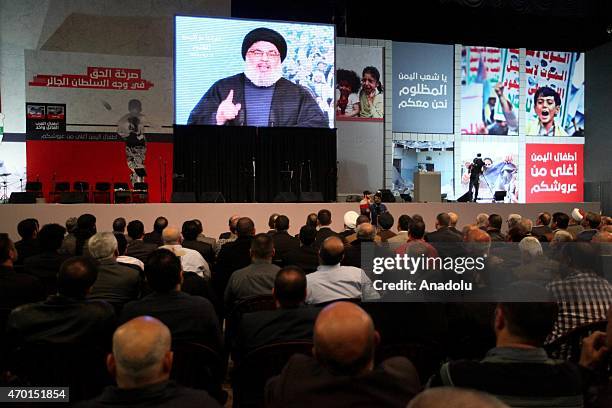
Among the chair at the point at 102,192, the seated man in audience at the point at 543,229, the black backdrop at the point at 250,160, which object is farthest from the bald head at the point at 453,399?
the chair at the point at 102,192

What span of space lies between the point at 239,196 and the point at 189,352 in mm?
9339

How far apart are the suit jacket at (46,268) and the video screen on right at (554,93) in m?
14.4

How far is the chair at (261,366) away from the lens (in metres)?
1.93

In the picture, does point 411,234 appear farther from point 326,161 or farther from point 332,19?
point 332,19

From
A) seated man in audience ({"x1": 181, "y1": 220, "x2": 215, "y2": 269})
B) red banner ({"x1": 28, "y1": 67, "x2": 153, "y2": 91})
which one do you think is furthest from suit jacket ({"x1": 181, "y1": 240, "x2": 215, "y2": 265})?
red banner ({"x1": 28, "y1": 67, "x2": 153, "y2": 91})

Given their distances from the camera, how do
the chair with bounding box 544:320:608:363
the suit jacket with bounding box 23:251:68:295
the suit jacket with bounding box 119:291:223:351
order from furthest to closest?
the suit jacket with bounding box 23:251:68:295 → the suit jacket with bounding box 119:291:223:351 → the chair with bounding box 544:320:608:363

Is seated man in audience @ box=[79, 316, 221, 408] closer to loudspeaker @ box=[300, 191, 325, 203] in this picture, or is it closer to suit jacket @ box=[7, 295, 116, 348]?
suit jacket @ box=[7, 295, 116, 348]

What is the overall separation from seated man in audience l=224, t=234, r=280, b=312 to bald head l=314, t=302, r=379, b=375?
68.5 inches

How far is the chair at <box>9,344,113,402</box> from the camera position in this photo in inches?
76.4

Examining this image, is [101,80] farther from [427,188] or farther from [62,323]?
[62,323]

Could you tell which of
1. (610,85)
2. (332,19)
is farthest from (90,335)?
(610,85)

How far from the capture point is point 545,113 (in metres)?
15.4

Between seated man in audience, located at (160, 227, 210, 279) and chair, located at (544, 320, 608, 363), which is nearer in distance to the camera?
chair, located at (544, 320, 608, 363)

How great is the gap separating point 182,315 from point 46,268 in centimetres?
175
